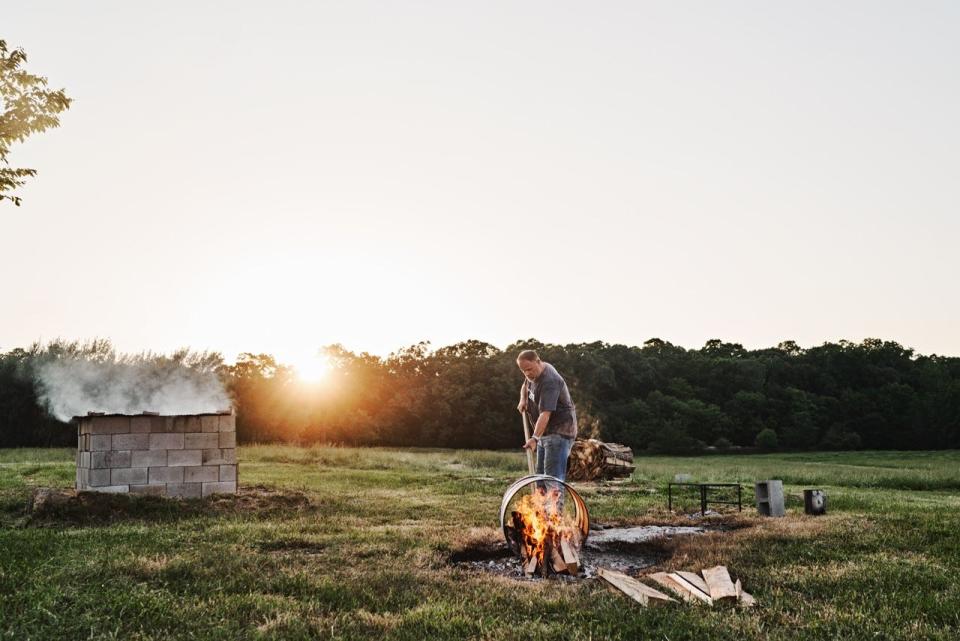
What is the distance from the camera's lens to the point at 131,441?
1220cm

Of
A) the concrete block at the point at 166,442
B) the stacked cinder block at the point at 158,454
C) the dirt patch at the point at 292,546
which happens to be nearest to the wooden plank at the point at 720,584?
the dirt patch at the point at 292,546

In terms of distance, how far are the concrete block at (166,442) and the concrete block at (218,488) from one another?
85cm

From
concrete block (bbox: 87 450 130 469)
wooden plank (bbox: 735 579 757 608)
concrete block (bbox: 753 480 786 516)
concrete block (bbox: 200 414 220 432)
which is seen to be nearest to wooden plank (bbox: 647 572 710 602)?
wooden plank (bbox: 735 579 757 608)

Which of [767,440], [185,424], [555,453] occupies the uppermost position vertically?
[185,424]

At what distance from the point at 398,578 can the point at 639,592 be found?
215cm

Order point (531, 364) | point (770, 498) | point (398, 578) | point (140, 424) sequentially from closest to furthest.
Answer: point (398, 578), point (531, 364), point (770, 498), point (140, 424)

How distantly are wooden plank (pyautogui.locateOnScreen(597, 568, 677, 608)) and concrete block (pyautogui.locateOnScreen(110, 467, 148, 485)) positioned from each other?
365 inches

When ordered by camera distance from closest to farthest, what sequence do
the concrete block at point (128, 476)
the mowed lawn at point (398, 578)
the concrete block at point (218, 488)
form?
the mowed lawn at point (398, 578)
the concrete block at point (128, 476)
the concrete block at point (218, 488)

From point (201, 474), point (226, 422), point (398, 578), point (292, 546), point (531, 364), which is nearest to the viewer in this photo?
point (398, 578)

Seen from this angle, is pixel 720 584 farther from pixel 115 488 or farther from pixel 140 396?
pixel 140 396

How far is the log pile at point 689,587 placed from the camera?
215 inches

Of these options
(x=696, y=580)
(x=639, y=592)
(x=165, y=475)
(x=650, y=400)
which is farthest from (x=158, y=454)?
(x=650, y=400)

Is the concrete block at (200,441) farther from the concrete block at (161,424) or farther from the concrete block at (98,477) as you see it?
the concrete block at (98,477)

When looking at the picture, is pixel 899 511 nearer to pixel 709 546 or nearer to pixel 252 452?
pixel 709 546
